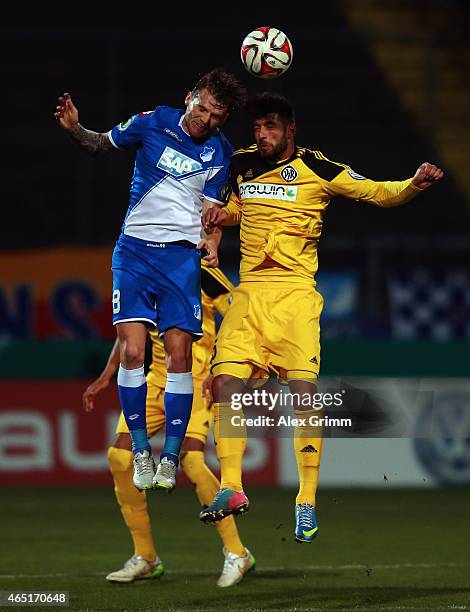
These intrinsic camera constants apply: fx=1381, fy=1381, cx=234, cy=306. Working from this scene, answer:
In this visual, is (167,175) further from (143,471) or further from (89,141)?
(143,471)

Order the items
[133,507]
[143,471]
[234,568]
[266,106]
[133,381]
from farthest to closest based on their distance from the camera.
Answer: [133,507], [234,568], [133,381], [266,106], [143,471]

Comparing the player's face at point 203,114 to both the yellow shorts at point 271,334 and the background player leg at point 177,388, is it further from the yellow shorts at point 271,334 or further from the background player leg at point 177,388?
the background player leg at point 177,388

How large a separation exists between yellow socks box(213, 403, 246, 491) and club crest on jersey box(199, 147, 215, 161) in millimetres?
1342

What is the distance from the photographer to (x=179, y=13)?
19.7 m

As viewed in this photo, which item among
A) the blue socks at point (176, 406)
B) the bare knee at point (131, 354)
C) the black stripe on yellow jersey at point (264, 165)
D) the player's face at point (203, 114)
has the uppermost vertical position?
the player's face at point (203, 114)

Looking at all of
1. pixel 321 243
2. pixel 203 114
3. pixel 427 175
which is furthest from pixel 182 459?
pixel 321 243

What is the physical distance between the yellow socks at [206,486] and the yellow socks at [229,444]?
94 cm

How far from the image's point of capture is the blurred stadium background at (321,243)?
13.2 metres

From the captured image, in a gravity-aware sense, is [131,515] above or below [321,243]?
below

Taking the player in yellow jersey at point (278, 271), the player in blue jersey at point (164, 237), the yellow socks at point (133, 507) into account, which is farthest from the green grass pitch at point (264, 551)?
the player in blue jersey at point (164, 237)

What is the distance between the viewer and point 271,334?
755cm

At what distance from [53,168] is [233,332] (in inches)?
367

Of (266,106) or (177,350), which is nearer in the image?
(266,106)

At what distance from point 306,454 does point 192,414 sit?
128 centimetres
